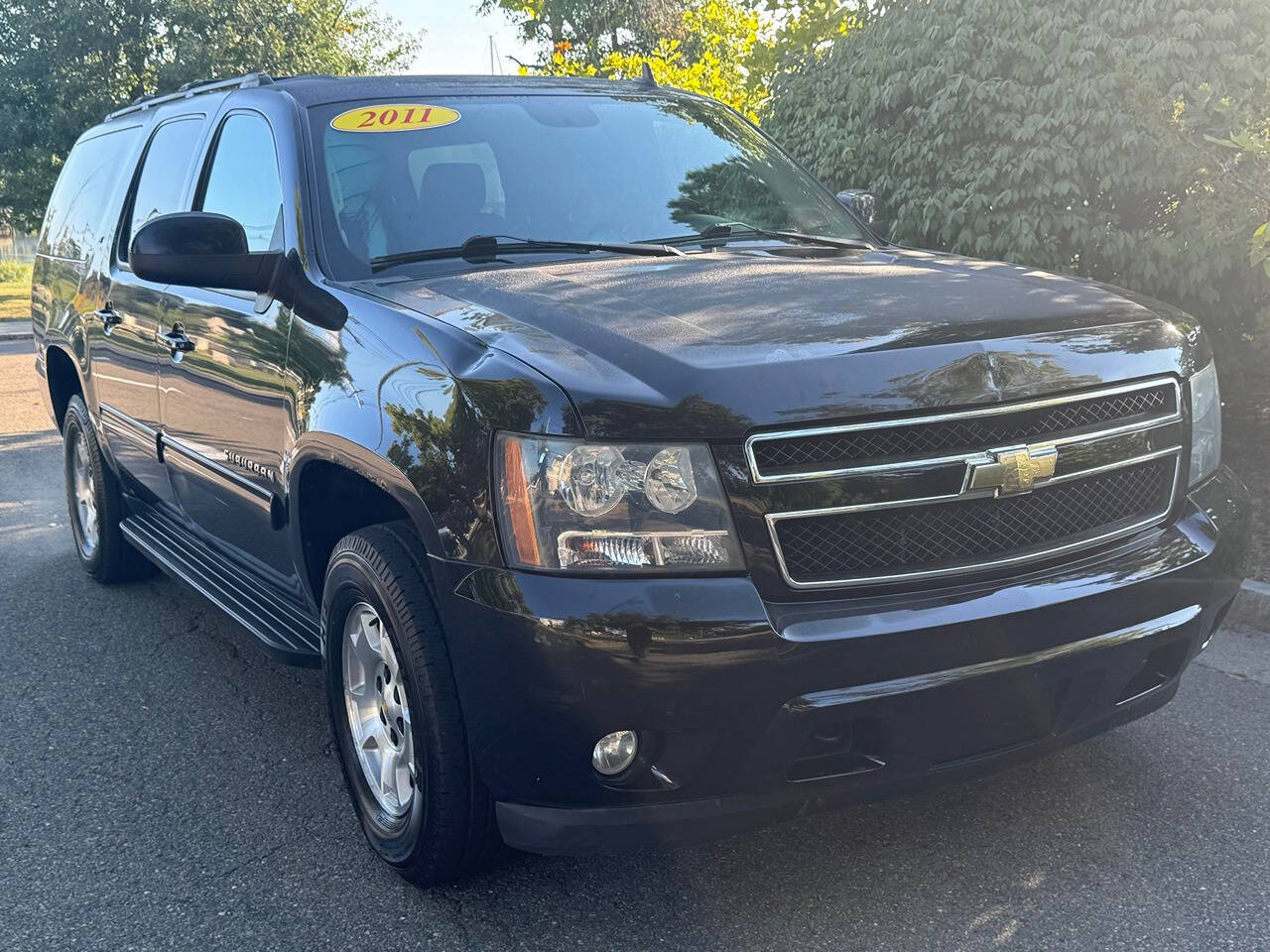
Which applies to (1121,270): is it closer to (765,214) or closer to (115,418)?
(765,214)

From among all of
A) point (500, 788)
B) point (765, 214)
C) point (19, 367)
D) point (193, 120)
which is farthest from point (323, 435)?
point (19, 367)

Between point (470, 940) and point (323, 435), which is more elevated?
point (323, 435)

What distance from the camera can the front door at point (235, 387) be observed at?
369 centimetres

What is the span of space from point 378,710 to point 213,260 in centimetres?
133

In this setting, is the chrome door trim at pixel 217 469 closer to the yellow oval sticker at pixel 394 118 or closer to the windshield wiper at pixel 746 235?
the yellow oval sticker at pixel 394 118

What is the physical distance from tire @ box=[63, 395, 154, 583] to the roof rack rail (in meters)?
1.35

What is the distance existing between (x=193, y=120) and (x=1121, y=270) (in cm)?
498

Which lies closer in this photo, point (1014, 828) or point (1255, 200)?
point (1014, 828)

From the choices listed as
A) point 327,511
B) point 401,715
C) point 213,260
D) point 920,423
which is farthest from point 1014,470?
→ point 213,260

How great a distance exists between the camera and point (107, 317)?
17.1ft

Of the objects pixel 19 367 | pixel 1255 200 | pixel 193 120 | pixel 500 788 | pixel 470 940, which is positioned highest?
pixel 193 120

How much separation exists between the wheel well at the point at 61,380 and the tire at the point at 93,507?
0.29 feet

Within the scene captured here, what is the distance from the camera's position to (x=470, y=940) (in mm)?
2959

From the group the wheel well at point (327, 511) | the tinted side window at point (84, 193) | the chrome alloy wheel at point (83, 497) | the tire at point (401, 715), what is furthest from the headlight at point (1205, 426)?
the chrome alloy wheel at point (83, 497)
